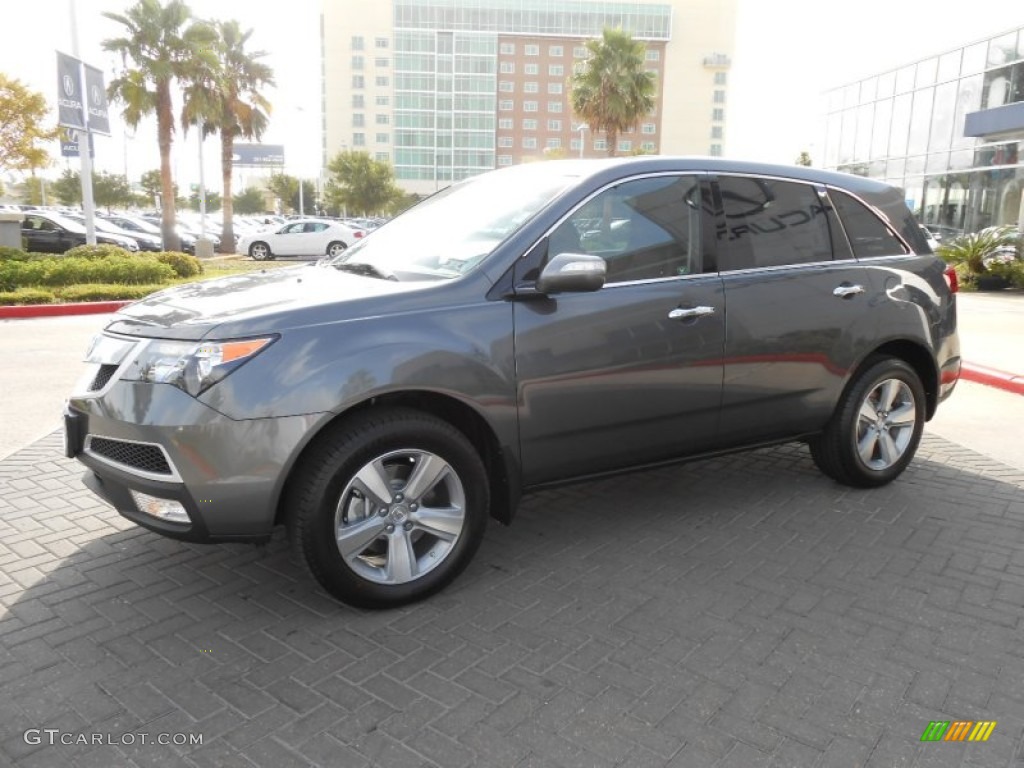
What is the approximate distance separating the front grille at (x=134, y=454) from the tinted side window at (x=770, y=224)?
2733 mm

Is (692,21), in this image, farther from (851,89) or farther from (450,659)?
(450,659)

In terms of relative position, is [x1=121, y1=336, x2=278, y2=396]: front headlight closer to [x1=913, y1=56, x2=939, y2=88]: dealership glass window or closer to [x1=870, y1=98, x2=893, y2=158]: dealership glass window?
[x1=913, y1=56, x2=939, y2=88]: dealership glass window

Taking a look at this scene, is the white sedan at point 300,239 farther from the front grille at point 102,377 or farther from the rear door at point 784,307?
the front grille at point 102,377

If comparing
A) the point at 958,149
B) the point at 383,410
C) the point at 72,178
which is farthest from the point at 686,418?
the point at 72,178

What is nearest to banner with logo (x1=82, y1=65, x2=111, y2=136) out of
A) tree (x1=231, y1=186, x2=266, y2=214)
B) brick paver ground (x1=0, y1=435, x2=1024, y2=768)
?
brick paver ground (x1=0, y1=435, x2=1024, y2=768)

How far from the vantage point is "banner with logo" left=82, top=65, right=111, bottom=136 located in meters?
20.2

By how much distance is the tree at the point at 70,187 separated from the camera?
7006 cm

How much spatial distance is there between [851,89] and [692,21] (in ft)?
331

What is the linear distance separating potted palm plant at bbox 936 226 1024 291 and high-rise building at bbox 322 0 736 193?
100650 mm

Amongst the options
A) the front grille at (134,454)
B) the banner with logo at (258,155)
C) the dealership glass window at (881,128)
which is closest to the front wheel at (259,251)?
the dealership glass window at (881,128)

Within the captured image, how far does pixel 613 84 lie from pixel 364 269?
41.4 m

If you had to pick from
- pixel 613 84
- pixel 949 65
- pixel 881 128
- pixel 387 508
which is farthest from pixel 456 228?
pixel 613 84

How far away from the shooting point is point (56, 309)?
526 inches

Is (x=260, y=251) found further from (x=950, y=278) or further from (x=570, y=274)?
(x=570, y=274)
